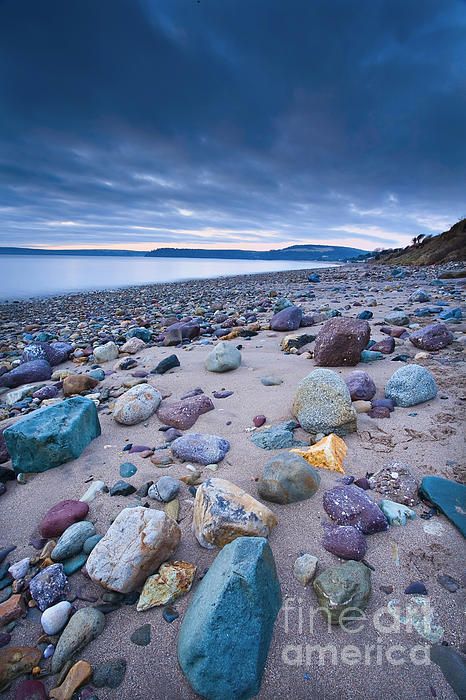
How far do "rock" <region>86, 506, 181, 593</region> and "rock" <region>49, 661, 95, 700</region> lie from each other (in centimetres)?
24

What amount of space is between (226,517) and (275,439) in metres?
0.82

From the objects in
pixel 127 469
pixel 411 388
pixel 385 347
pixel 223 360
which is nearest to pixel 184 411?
pixel 127 469

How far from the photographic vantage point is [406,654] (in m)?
1.10

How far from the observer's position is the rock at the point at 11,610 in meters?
1.26

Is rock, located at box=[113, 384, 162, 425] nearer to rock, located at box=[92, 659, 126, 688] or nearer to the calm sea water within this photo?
rock, located at box=[92, 659, 126, 688]

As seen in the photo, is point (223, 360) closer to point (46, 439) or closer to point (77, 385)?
point (77, 385)

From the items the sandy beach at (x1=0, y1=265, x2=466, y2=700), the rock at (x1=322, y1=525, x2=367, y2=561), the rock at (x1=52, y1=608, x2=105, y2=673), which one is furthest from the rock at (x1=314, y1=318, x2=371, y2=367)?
the rock at (x1=52, y1=608, x2=105, y2=673)

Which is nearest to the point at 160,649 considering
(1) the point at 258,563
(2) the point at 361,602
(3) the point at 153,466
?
(1) the point at 258,563

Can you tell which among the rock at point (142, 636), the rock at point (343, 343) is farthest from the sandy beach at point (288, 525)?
the rock at point (343, 343)

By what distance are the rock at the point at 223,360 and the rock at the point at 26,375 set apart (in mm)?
2093

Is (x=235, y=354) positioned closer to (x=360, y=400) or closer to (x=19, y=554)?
(x=360, y=400)

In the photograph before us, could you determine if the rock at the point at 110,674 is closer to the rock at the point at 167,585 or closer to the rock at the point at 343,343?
the rock at the point at 167,585

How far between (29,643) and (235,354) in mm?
2750

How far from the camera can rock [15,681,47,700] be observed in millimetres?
1036
